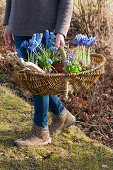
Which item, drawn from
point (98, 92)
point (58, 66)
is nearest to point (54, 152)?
point (58, 66)

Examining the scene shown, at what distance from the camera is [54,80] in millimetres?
1837

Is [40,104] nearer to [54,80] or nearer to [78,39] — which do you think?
[54,80]

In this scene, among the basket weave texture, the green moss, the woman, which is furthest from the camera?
the green moss

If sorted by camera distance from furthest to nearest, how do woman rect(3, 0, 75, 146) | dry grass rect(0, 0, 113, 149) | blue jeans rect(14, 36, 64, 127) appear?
dry grass rect(0, 0, 113, 149) → blue jeans rect(14, 36, 64, 127) → woman rect(3, 0, 75, 146)

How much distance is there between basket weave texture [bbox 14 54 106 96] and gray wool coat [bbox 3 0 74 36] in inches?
16.0

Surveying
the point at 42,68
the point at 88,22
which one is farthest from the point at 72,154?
the point at 88,22

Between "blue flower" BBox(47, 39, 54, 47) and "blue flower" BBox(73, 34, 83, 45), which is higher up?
"blue flower" BBox(73, 34, 83, 45)

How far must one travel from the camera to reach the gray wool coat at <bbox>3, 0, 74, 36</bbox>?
80.4 inches

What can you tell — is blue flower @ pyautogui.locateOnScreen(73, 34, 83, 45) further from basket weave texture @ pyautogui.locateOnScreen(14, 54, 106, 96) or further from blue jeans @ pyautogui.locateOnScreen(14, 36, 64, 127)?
blue jeans @ pyautogui.locateOnScreen(14, 36, 64, 127)

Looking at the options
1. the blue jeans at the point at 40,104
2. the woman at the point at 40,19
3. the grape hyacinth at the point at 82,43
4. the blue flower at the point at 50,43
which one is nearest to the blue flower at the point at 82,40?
the grape hyacinth at the point at 82,43

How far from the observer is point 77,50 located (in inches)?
85.4

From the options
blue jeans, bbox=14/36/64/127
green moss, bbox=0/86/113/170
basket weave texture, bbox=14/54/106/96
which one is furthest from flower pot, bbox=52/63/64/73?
green moss, bbox=0/86/113/170

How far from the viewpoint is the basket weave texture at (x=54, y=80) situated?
182 cm

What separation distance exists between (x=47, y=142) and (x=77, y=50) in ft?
3.43
